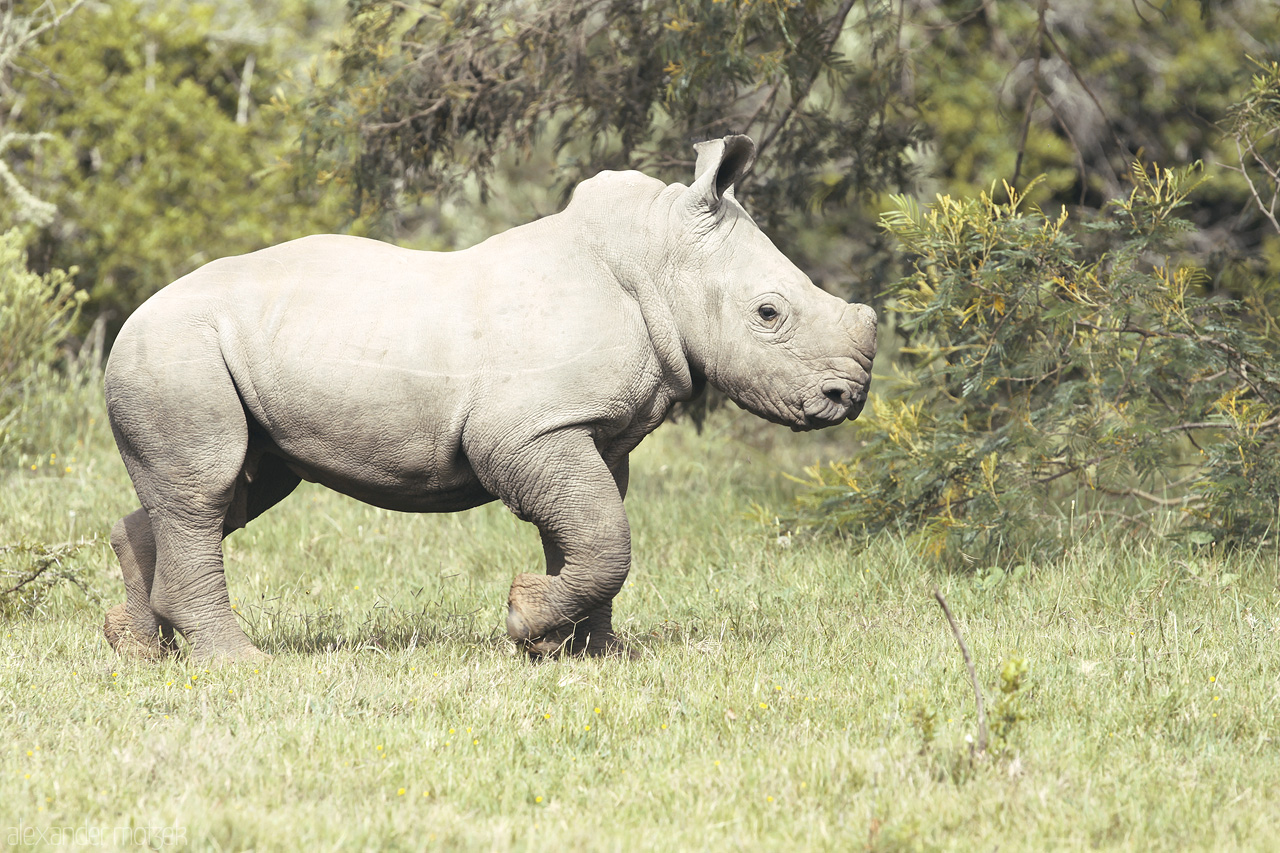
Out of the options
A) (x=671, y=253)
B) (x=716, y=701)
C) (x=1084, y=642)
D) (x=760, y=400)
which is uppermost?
(x=671, y=253)

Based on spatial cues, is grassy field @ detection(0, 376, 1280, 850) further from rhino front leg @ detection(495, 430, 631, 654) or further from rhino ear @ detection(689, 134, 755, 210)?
rhino ear @ detection(689, 134, 755, 210)

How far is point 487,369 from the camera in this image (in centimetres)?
494

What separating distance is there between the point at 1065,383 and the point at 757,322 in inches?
103

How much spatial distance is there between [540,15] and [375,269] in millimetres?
3684

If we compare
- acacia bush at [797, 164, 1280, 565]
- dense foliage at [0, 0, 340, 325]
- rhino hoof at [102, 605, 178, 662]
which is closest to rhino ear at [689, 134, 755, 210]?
acacia bush at [797, 164, 1280, 565]

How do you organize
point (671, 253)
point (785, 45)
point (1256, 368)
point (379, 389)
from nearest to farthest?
point (379, 389), point (671, 253), point (1256, 368), point (785, 45)

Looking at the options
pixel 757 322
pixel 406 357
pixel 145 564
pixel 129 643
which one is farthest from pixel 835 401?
pixel 129 643

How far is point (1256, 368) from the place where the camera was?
22.6 feet

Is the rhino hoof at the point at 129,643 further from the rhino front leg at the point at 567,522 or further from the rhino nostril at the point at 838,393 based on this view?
the rhino nostril at the point at 838,393

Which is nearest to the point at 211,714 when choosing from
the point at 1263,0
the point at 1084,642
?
the point at 1084,642

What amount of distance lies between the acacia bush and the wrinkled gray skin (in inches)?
69.0

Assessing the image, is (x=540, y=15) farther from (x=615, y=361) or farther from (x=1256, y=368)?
(x=1256, y=368)

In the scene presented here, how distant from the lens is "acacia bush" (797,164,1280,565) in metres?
6.71

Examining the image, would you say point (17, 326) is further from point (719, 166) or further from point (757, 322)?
point (757, 322)
